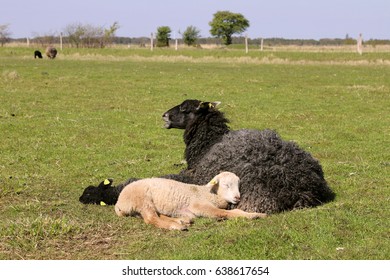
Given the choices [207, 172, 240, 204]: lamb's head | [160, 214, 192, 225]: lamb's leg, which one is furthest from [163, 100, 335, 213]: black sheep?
[160, 214, 192, 225]: lamb's leg

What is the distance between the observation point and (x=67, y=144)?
44.1 ft

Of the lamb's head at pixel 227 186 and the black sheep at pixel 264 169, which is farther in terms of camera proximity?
the black sheep at pixel 264 169

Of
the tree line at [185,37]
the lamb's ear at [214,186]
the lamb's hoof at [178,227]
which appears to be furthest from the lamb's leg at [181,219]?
the tree line at [185,37]

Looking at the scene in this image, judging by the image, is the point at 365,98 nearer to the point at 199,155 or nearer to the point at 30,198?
the point at 199,155

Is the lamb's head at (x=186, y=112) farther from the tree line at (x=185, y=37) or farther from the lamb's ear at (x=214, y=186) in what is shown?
the tree line at (x=185, y=37)

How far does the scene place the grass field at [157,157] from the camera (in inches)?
248

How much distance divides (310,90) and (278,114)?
7621 mm

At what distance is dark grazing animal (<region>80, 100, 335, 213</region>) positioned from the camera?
305 inches

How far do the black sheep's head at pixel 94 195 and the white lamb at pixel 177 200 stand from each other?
69 centimetres

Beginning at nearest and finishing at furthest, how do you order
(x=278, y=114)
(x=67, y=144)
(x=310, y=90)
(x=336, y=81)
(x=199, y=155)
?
(x=199, y=155) → (x=67, y=144) → (x=278, y=114) → (x=310, y=90) → (x=336, y=81)

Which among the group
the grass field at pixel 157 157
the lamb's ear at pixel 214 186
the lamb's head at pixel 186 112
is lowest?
the grass field at pixel 157 157

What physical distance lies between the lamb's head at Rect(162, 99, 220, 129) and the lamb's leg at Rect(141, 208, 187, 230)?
110 inches

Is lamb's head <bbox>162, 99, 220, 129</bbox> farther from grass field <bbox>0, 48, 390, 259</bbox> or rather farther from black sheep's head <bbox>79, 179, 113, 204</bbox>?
black sheep's head <bbox>79, 179, 113, 204</bbox>
